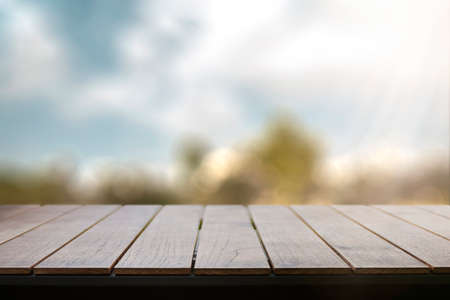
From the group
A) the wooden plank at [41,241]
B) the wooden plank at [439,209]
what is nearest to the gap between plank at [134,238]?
the wooden plank at [41,241]

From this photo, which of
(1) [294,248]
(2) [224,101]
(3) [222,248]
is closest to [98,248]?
(3) [222,248]

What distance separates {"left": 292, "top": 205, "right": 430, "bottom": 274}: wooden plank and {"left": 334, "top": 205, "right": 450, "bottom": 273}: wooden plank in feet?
0.14

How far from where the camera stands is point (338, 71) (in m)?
7.79

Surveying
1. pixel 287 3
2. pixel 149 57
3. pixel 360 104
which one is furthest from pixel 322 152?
pixel 149 57

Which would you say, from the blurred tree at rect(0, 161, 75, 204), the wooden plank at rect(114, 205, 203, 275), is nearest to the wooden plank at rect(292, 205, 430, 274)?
the wooden plank at rect(114, 205, 203, 275)

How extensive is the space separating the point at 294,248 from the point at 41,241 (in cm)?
86

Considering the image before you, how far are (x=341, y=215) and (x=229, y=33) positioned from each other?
7500mm

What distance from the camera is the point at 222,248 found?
125 centimetres

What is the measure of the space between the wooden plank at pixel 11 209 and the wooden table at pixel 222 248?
0.02 metres

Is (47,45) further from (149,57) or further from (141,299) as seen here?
(141,299)

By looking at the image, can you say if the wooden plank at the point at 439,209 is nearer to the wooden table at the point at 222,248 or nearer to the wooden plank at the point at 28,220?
the wooden table at the point at 222,248

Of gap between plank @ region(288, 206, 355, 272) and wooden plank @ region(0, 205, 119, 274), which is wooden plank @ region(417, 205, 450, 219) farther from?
wooden plank @ region(0, 205, 119, 274)

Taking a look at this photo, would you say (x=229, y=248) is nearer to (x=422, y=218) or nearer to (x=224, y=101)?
(x=422, y=218)

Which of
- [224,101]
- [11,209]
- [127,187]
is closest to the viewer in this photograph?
[11,209]
